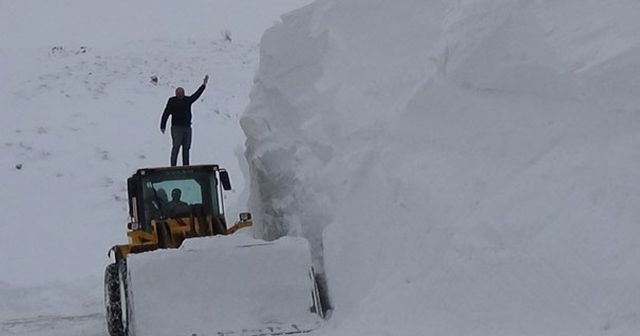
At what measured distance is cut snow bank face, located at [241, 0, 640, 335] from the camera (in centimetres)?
589

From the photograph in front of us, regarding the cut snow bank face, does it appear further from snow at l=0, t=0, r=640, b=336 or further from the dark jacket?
the dark jacket

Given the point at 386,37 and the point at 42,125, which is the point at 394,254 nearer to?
the point at 386,37

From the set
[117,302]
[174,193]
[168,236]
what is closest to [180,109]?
[174,193]

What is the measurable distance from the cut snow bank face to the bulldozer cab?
0.81 meters

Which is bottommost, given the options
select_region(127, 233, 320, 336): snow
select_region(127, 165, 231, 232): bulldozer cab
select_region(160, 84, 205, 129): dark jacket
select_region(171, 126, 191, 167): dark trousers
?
select_region(127, 233, 320, 336): snow

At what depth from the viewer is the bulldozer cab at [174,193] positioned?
369 inches

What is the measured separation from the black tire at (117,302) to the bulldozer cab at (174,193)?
3.45 feet

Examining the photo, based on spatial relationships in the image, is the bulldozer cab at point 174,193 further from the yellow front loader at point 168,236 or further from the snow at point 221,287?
the snow at point 221,287

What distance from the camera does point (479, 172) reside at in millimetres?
6922

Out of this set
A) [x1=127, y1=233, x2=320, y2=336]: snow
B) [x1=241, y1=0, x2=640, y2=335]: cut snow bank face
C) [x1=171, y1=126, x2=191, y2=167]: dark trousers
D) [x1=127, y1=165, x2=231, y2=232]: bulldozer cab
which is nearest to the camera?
[x1=241, y1=0, x2=640, y2=335]: cut snow bank face

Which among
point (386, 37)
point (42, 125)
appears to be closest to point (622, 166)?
point (386, 37)

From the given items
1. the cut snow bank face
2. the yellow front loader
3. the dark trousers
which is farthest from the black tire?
the dark trousers

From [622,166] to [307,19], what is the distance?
5355mm

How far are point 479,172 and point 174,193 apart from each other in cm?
380
